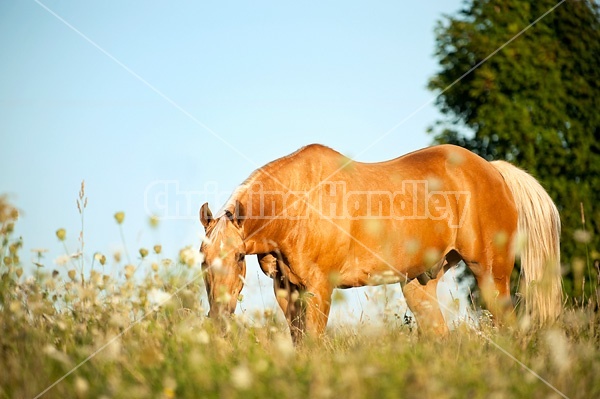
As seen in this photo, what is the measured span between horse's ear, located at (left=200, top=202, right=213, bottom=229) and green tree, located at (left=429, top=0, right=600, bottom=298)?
30.6 ft

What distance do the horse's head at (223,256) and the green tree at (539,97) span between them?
9.36m

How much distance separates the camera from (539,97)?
45.8ft

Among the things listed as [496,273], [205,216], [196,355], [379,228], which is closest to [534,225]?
[496,273]

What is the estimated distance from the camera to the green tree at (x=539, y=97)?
44.3 ft

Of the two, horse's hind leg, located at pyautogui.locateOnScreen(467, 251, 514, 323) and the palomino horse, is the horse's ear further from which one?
horse's hind leg, located at pyautogui.locateOnScreen(467, 251, 514, 323)

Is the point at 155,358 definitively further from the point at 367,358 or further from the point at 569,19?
the point at 569,19

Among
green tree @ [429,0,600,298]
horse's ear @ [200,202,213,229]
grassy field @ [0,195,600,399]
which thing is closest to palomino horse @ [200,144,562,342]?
horse's ear @ [200,202,213,229]

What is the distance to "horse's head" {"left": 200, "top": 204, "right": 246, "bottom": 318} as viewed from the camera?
215 inches

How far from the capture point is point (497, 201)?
317 inches

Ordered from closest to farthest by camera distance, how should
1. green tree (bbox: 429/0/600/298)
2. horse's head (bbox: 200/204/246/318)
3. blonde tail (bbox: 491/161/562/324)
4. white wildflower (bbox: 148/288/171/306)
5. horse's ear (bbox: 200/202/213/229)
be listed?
white wildflower (bbox: 148/288/171/306) < horse's head (bbox: 200/204/246/318) < horse's ear (bbox: 200/202/213/229) < blonde tail (bbox: 491/161/562/324) < green tree (bbox: 429/0/600/298)

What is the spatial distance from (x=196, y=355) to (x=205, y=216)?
2680 millimetres

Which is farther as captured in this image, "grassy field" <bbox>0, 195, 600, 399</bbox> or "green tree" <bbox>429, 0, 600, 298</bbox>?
"green tree" <bbox>429, 0, 600, 298</bbox>

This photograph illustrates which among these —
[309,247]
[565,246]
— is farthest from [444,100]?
[309,247]

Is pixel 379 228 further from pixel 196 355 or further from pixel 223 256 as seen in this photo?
pixel 196 355
